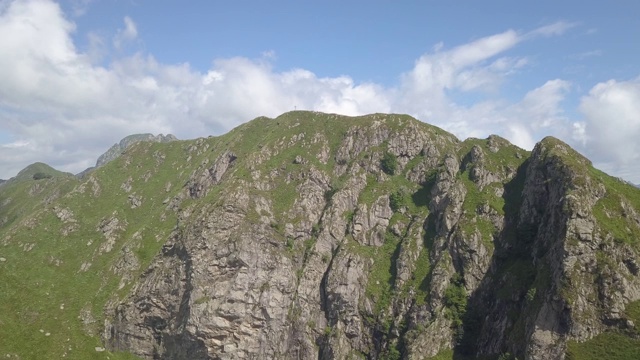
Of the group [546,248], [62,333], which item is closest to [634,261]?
[546,248]

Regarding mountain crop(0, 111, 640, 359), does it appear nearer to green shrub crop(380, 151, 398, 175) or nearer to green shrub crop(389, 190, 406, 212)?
green shrub crop(389, 190, 406, 212)

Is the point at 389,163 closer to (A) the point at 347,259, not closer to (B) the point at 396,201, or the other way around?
(B) the point at 396,201

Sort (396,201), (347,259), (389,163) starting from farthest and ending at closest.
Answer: (389,163) < (396,201) < (347,259)

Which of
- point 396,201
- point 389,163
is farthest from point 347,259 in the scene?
point 389,163

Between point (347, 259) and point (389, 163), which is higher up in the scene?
point (389, 163)

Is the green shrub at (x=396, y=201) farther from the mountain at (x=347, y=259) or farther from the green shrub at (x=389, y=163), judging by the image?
the green shrub at (x=389, y=163)

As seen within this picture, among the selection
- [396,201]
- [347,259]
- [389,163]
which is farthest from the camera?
[389,163]

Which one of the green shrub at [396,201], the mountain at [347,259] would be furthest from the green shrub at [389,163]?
the green shrub at [396,201]

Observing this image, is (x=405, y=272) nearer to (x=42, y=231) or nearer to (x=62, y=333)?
(x=62, y=333)

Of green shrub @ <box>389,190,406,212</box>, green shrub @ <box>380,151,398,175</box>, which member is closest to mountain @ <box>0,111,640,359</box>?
green shrub @ <box>389,190,406,212</box>
